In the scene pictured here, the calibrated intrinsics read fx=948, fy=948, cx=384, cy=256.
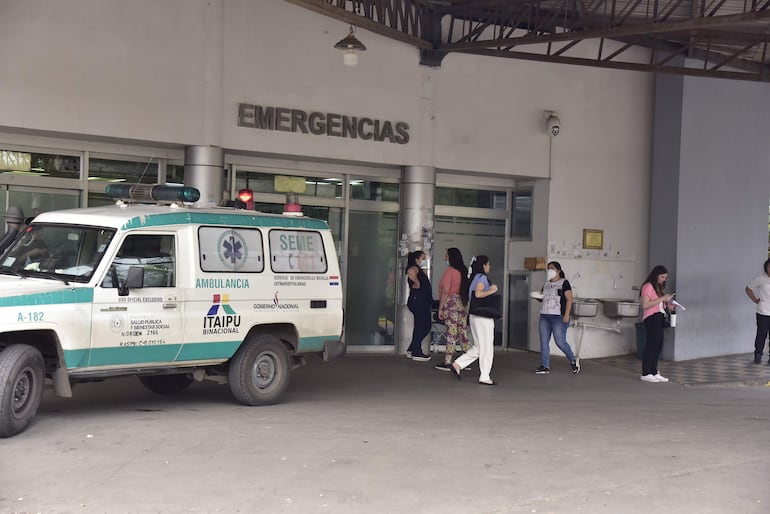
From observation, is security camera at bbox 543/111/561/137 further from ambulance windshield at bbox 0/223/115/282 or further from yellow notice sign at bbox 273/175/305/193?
ambulance windshield at bbox 0/223/115/282

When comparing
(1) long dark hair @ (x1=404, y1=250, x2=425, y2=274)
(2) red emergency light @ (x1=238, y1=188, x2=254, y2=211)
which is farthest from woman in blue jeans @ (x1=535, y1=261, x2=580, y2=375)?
(2) red emergency light @ (x1=238, y1=188, x2=254, y2=211)

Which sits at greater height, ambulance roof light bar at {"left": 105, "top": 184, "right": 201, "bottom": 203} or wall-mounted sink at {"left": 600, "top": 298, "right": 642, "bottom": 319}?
ambulance roof light bar at {"left": 105, "top": 184, "right": 201, "bottom": 203}

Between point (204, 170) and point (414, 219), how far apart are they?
382 cm

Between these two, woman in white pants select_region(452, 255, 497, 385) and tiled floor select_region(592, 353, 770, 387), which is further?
tiled floor select_region(592, 353, 770, 387)

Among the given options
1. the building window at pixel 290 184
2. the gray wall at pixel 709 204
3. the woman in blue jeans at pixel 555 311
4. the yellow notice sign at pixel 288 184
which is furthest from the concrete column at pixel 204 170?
the gray wall at pixel 709 204

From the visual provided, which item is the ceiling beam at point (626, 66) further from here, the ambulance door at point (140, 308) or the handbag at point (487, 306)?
the ambulance door at point (140, 308)

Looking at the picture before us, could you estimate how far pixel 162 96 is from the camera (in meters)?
13.2

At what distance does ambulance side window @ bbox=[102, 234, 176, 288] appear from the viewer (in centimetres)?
909

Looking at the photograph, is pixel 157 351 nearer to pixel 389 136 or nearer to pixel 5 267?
pixel 5 267

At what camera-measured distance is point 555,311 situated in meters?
14.2

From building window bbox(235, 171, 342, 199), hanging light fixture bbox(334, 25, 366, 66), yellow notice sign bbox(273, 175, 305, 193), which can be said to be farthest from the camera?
yellow notice sign bbox(273, 175, 305, 193)

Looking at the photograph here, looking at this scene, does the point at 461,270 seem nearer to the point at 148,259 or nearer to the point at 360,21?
the point at 360,21

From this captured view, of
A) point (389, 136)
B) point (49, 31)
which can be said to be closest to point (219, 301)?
point (49, 31)

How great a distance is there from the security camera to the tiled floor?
4.09 m
